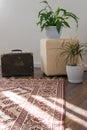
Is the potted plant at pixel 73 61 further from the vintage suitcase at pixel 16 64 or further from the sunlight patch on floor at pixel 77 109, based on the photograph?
the sunlight patch on floor at pixel 77 109

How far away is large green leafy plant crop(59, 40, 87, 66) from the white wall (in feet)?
2.53

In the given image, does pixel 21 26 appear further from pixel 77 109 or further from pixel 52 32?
pixel 77 109

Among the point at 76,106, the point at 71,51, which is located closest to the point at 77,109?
the point at 76,106

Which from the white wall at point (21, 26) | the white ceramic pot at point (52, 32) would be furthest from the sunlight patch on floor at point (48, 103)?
the white wall at point (21, 26)

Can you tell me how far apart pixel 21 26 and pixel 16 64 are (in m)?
1.03

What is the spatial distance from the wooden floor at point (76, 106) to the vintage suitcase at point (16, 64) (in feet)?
2.20

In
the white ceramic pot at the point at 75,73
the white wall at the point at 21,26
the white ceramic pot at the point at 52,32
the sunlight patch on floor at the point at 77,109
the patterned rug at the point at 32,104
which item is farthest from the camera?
the white wall at the point at 21,26

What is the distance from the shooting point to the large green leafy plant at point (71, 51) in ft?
9.87

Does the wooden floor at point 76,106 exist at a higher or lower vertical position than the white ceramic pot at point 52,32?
lower

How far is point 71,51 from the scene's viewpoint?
302cm

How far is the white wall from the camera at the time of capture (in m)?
4.02

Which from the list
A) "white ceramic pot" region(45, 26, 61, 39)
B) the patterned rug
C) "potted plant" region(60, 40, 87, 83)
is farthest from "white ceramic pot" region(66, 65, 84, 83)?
"white ceramic pot" region(45, 26, 61, 39)

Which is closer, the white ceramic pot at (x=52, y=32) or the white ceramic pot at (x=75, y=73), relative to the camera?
the white ceramic pot at (x=75, y=73)

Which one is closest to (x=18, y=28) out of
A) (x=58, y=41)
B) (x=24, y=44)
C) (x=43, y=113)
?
(x=24, y=44)
